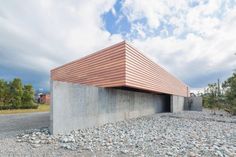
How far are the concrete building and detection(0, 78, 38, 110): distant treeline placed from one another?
1518 cm

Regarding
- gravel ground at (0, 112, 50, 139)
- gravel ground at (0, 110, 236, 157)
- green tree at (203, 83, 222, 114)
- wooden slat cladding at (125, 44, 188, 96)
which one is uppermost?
wooden slat cladding at (125, 44, 188, 96)

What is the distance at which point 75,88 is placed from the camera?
8.62m

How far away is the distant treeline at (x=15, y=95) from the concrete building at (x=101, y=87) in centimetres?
1518

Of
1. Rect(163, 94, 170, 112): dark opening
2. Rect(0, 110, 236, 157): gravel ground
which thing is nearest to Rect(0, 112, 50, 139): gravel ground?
Rect(0, 110, 236, 157): gravel ground

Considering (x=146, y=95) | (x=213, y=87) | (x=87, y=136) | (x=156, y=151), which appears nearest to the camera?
(x=156, y=151)

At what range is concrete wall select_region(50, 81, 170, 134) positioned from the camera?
7.74 m

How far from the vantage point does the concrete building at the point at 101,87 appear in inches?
316

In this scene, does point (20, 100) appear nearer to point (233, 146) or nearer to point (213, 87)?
point (213, 87)

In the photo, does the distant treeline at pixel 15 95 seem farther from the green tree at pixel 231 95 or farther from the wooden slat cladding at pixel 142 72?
the green tree at pixel 231 95

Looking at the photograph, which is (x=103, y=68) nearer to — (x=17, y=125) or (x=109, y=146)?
(x=109, y=146)

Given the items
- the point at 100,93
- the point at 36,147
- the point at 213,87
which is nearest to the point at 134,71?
the point at 100,93

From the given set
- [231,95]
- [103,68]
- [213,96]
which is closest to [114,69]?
[103,68]

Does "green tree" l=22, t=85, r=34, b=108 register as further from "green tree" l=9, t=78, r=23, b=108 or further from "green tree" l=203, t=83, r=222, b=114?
"green tree" l=203, t=83, r=222, b=114

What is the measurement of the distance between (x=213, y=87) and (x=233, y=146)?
18.2 m
